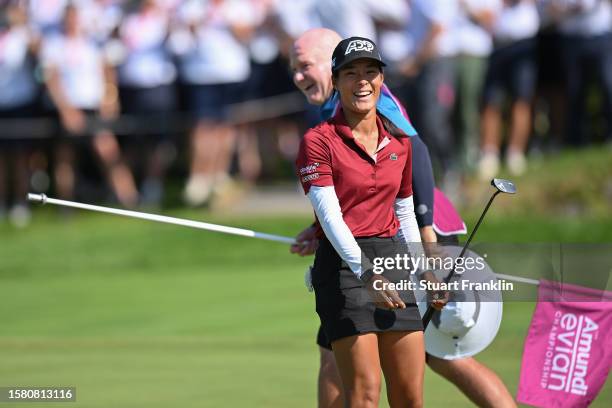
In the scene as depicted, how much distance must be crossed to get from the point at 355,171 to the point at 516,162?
415 inches

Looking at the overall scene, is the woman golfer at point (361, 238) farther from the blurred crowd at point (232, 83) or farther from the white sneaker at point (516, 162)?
the white sneaker at point (516, 162)

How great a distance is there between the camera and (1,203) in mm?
17938

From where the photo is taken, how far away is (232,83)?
17297 millimetres

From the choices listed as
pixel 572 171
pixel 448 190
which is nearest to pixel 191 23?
pixel 448 190

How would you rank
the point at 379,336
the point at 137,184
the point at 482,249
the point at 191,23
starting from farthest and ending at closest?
1. the point at 137,184
2. the point at 191,23
3. the point at 482,249
4. the point at 379,336

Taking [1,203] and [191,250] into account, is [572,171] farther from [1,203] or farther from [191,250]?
[1,203]

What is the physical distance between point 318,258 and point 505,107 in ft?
37.2

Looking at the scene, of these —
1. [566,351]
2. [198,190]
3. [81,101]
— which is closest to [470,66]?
[198,190]

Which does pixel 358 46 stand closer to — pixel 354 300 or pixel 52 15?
pixel 354 300

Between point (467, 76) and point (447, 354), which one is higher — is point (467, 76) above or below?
above

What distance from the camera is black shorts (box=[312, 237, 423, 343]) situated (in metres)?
6.04

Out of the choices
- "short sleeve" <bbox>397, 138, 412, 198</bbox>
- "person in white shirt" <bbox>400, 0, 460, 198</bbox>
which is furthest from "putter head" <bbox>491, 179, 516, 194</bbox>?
"person in white shirt" <bbox>400, 0, 460, 198</bbox>

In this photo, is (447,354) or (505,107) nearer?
(447,354)

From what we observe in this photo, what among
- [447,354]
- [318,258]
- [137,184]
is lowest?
[447,354]
